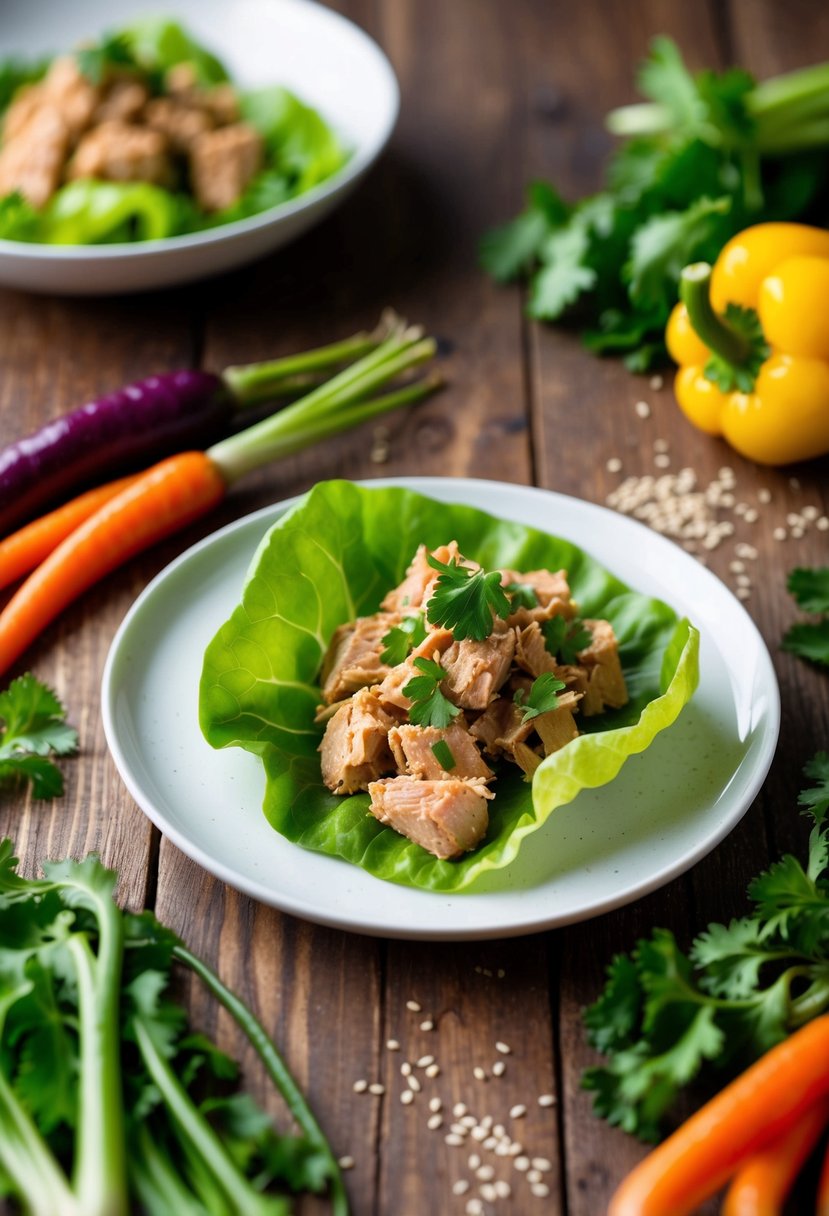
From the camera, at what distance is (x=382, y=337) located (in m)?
4.06

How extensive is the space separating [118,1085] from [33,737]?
3.35ft

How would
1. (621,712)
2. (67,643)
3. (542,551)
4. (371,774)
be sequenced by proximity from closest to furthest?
(371,774) < (621,712) < (542,551) < (67,643)

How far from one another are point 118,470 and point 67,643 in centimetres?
64

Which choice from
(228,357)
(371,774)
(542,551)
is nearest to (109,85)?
(228,357)

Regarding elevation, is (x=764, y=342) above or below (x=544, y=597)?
below

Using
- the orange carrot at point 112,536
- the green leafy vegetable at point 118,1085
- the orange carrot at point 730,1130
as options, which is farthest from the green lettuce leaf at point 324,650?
the orange carrot at point 112,536

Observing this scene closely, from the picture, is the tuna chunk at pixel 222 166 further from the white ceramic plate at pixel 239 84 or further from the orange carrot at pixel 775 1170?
the orange carrot at pixel 775 1170

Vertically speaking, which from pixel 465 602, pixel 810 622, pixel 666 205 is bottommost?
pixel 810 622

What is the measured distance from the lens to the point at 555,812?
257cm

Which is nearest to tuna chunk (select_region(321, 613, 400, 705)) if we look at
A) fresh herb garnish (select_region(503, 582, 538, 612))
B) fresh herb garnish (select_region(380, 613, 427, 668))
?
fresh herb garnish (select_region(380, 613, 427, 668))

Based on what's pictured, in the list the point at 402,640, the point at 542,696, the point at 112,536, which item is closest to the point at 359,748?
the point at 402,640

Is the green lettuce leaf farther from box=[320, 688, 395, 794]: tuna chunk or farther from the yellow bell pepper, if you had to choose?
the yellow bell pepper

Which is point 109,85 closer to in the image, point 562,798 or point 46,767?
point 46,767

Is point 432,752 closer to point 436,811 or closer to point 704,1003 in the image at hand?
point 436,811
